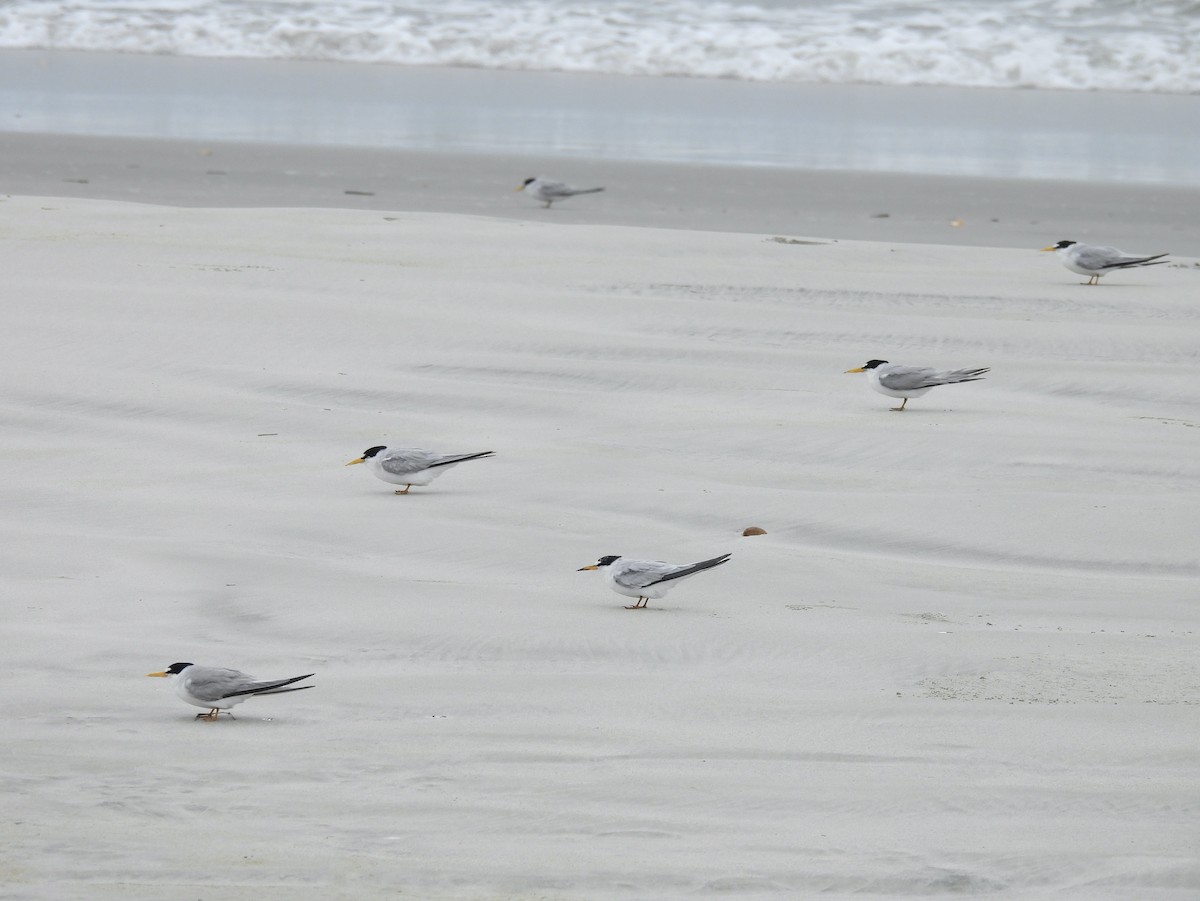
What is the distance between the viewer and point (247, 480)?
6902mm

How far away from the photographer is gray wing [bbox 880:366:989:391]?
8.08 m

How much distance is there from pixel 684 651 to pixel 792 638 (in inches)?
13.6

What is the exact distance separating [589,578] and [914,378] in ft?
9.37

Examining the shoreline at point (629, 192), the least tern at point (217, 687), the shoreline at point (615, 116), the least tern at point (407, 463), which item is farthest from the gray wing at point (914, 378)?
the shoreline at point (615, 116)

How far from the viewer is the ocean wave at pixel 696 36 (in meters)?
29.0

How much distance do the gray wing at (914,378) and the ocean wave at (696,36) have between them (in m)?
21.6

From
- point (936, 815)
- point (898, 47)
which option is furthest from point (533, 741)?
point (898, 47)

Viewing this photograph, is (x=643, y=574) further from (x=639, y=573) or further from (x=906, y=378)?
(x=906, y=378)

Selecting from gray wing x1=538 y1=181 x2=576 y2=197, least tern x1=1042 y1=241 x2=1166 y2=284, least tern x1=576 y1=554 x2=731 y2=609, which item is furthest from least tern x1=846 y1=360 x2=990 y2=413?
gray wing x1=538 y1=181 x2=576 y2=197

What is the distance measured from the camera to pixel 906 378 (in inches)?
319

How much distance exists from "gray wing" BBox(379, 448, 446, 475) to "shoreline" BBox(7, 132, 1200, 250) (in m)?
6.75

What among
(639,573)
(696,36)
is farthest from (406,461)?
(696,36)

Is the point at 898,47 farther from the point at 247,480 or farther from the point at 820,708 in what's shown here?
the point at 820,708

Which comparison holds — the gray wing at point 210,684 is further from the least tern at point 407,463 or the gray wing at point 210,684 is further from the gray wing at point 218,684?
the least tern at point 407,463
